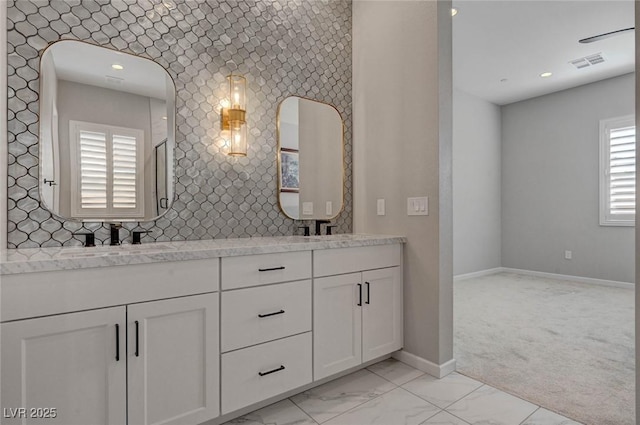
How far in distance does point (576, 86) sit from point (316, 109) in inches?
187

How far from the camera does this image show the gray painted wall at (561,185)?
16.3ft

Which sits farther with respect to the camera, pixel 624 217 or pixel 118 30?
pixel 624 217

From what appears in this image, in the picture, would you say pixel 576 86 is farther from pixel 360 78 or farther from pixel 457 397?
pixel 457 397

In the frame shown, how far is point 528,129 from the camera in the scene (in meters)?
5.78

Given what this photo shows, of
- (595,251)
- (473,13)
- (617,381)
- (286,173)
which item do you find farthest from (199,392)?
(595,251)

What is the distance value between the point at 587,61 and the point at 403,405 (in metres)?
4.82

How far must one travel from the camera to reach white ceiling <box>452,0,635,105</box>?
332 cm

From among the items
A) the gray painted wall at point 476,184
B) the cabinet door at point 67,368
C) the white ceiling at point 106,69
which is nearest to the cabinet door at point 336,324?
the cabinet door at point 67,368

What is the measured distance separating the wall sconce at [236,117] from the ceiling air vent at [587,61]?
14.4ft

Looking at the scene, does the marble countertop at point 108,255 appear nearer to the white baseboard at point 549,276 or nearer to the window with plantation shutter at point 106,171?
the window with plantation shutter at point 106,171

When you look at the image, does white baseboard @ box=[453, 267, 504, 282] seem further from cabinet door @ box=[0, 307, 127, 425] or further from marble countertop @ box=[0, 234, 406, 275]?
cabinet door @ box=[0, 307, 127, 425]

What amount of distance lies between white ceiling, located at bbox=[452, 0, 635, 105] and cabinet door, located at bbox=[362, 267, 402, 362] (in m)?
2.68

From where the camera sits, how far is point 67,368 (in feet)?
4.34

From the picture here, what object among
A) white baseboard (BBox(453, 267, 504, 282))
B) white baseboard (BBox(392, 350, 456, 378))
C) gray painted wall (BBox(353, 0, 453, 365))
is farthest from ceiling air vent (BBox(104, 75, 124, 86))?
white baseboard (BBox(453, 267, 504, 282))
